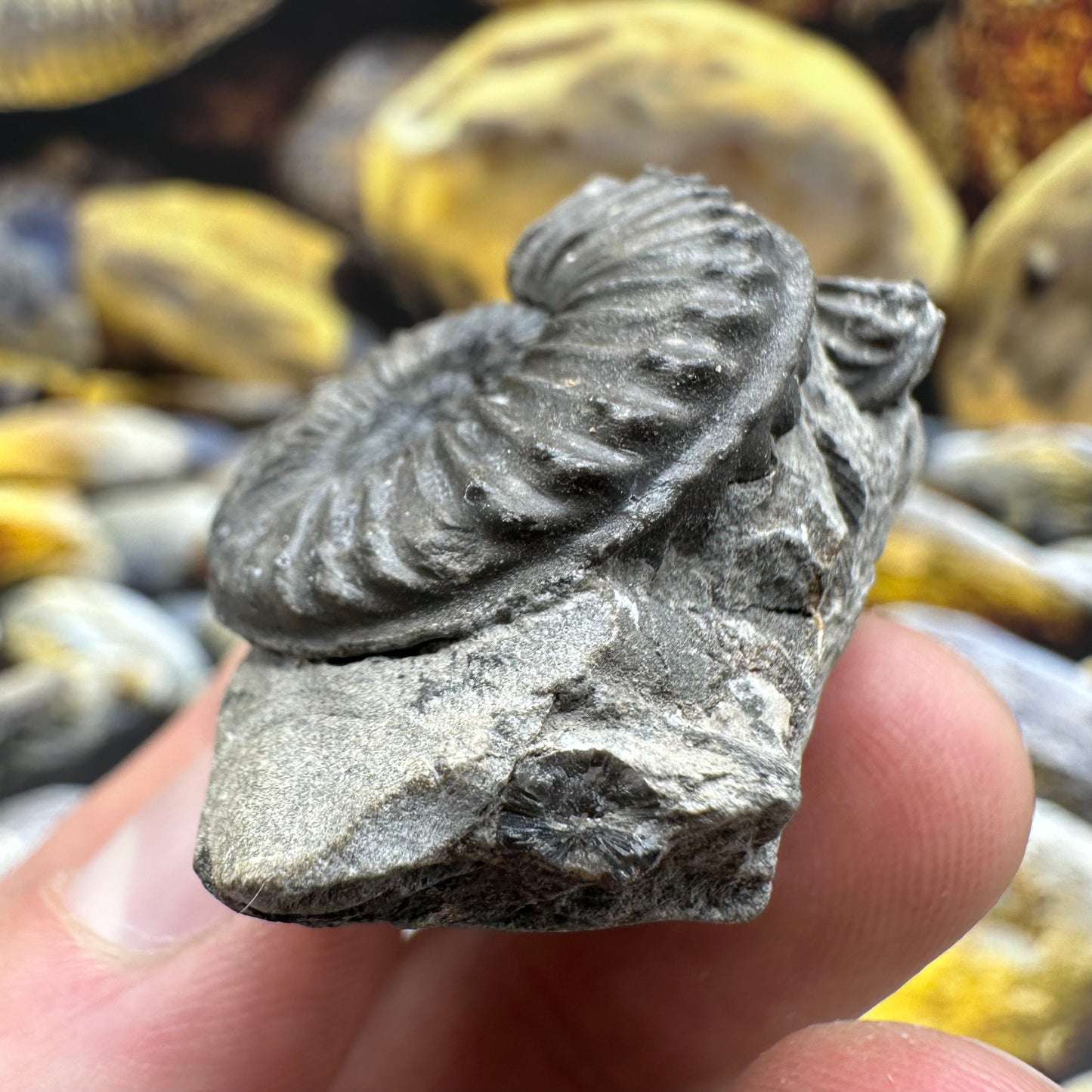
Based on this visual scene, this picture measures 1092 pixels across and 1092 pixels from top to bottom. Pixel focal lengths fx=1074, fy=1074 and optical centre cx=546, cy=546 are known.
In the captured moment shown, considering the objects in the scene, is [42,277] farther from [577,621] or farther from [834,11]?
[577,621]

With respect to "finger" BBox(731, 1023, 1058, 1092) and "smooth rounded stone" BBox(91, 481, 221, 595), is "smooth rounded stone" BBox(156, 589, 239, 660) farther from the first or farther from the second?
"finger" BBox(731, 1023, 1058, 1092)

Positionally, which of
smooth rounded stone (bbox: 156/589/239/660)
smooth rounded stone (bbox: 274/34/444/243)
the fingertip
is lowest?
smooth rounded stone (bbox: 156/589/239/660)

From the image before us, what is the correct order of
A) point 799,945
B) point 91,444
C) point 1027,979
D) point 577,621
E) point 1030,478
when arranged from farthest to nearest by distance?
point 91,444
point 1030,478
point 1027,979
point 799,945
point 577,621

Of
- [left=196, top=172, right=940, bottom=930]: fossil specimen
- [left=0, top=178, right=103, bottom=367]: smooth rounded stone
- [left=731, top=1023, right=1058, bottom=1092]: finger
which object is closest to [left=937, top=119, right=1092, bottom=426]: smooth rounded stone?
[left=196, top=172, right=940, bottom=930]: fossil specimen

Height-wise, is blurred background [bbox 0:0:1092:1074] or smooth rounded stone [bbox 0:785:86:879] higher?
blurred background [bbox 0:0:1092:1074]

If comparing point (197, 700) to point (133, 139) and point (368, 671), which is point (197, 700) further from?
point (133, 139)

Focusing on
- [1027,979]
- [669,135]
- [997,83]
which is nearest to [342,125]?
[669,135]

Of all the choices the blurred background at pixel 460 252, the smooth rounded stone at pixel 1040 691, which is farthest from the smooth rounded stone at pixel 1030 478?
the smooth rounded stone at pixel 1040 691
